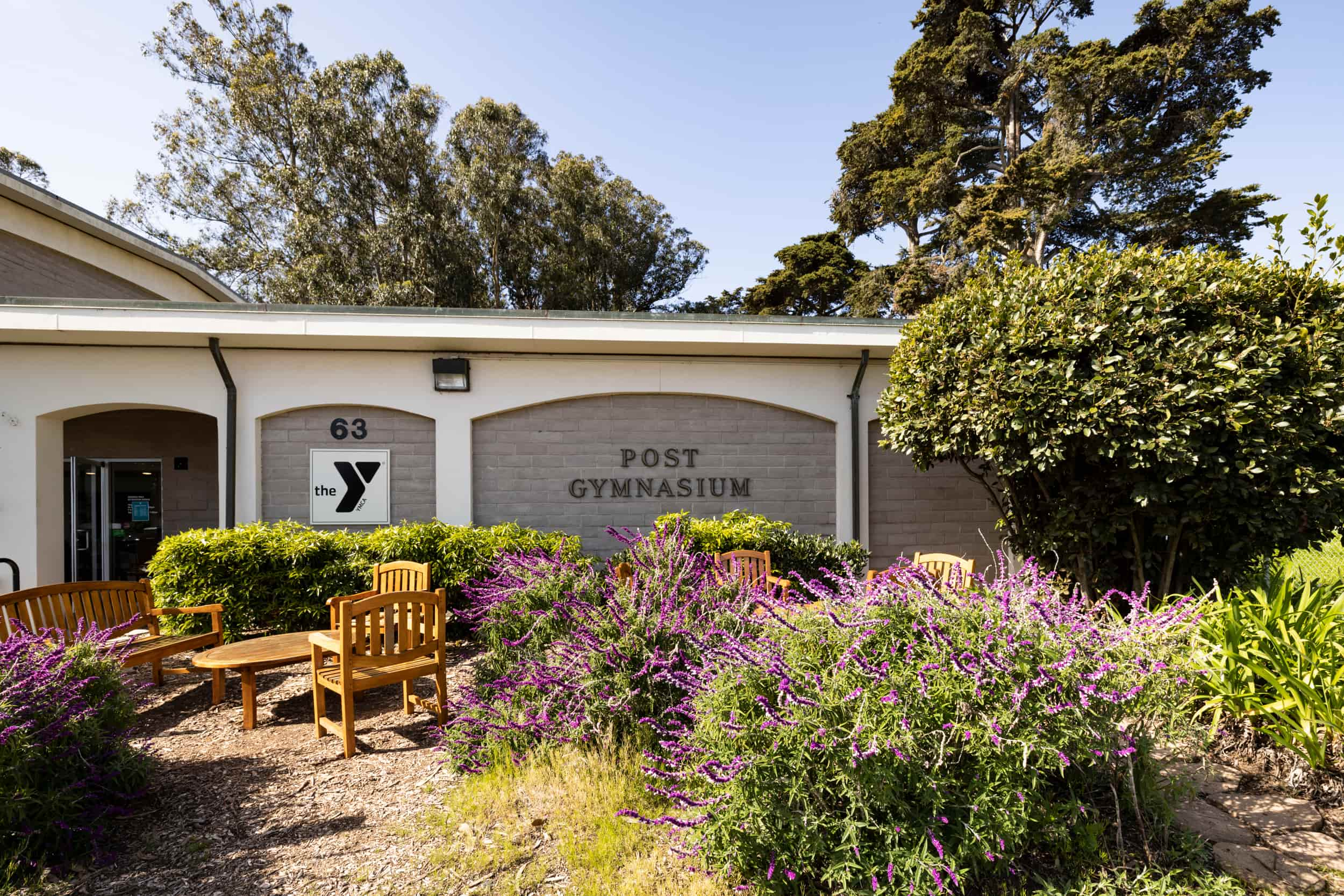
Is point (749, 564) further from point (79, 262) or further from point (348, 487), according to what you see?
point (79, 262)

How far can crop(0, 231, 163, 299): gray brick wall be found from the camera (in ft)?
29.0

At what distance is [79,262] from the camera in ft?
32.1

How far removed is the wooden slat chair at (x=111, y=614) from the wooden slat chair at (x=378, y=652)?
124 centimetres

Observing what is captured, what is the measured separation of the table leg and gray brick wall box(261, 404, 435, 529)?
3069mm

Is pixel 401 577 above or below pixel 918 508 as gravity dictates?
below

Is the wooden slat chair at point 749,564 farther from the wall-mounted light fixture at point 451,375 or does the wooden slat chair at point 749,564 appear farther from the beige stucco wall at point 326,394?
the wall-mounted light fixture at point 451,375

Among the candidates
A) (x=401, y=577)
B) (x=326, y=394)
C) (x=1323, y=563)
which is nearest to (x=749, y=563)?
(x=401, y=577)

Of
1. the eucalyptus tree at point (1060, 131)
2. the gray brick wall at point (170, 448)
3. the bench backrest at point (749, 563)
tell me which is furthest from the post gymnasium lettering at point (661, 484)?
the eucalyptus tree at point (1060, 131)

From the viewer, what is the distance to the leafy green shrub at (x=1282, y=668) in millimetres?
3025

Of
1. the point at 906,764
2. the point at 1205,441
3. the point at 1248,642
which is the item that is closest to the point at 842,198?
Answer: the point at 1205,441

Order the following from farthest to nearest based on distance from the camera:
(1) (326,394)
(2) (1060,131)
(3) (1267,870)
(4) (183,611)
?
(2) (1060,131) < (1) (326,394) < (4) (183,611) < (3) (1267,870)

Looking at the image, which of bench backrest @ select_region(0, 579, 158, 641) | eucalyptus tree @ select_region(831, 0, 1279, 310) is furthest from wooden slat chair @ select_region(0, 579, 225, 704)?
eucalyptus tree @ select_region(831, 0, 1279, 310)

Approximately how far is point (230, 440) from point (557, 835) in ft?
19.7

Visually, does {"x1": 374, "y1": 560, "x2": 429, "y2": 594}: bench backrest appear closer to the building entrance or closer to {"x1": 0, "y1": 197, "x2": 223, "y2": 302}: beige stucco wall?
{"x1": 0, "y1": 197, "x2": 223, "y2": 302}: beige stucco wall
